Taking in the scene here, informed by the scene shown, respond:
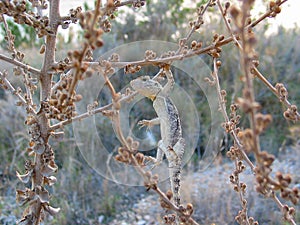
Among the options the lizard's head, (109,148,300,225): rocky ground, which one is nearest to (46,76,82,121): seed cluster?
the lizard's head

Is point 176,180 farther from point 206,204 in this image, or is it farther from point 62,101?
point 206,204

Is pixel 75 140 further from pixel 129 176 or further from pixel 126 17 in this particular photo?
pixel 126 17

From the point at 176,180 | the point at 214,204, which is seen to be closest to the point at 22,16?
the point at 176,180

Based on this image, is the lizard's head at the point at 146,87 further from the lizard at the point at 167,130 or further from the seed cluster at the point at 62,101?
the seed cluster at the point at 62,101

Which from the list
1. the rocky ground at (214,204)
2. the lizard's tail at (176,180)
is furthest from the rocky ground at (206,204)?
the lizard's tail at (176,180)

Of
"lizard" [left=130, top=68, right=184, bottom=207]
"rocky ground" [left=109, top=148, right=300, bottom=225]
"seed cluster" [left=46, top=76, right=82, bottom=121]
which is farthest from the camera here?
"rocky ground" [left=109, top=148, right=300, bottom=225]

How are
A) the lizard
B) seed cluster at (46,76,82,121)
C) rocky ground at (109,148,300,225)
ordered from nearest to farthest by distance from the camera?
seed cluster at (46,76,82,121)
the lizard
rocky ground at (109,148,300,225)

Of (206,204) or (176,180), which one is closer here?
(176,180)

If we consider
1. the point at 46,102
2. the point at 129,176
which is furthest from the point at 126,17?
the point at 46,102

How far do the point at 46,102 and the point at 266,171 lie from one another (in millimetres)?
647

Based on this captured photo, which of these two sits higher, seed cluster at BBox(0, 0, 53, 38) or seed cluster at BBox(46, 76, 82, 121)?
seed cluster at BBox(0, 0, 53, 38)

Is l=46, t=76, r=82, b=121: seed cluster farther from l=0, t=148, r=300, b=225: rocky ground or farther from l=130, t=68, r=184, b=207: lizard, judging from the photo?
l=0, t=148, r=300, b=225: rocky ground

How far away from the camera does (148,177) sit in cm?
76

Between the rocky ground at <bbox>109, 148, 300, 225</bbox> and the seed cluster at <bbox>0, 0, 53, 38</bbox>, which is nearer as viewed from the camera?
the seed cluster at <bbox>0, 0, 53, 38</bbox>
